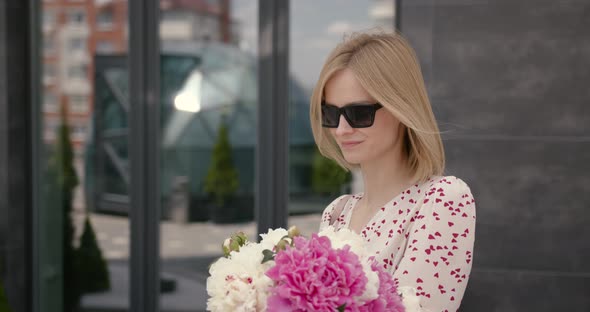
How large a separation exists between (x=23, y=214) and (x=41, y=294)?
524mm

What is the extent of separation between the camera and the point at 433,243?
1207 millimetres

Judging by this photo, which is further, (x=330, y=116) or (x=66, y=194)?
(x=66, y=194)

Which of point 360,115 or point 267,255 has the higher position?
point 360,115

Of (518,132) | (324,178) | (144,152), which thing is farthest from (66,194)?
(518,132)

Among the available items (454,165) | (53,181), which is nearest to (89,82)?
(53,181)

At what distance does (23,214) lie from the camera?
4.01 m

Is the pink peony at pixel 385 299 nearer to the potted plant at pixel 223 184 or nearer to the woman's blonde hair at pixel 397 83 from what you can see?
the woman's blonde hair at pixel 397 83

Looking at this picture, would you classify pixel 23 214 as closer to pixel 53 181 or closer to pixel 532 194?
pixel 53 181

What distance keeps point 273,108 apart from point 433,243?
253 cm

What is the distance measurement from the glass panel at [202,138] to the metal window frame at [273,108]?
11cm

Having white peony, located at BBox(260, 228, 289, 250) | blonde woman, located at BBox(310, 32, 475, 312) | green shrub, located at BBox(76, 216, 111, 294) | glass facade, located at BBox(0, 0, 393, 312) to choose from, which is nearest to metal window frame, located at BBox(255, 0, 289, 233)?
glass facade, located at BBox(0, 0, 393, 312)

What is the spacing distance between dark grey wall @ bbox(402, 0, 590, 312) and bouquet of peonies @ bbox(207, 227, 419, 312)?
2.22m

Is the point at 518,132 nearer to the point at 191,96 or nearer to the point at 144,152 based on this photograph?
the point at 191,96

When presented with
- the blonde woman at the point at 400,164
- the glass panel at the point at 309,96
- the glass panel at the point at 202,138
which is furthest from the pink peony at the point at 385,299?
the glass panel at the point at 202,138
